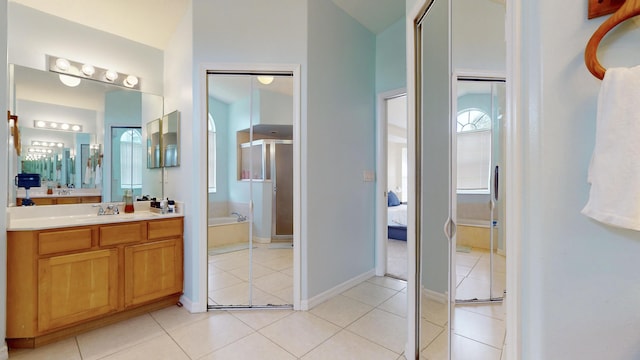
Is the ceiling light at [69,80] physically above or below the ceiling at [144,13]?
below

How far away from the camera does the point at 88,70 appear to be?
8.19ft

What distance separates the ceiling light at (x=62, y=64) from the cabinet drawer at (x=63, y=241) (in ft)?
4.96

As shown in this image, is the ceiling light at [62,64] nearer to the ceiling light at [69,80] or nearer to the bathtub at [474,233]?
the ceiling light at [69,80]

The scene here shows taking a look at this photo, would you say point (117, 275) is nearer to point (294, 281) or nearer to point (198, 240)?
point (198, 240)

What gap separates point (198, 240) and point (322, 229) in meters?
1.13

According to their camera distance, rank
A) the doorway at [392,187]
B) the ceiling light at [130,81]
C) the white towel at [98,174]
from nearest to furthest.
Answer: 1. the white towel at [98,174]
2. the ceiling light at [130,81]
3. the doorway at [392,187]

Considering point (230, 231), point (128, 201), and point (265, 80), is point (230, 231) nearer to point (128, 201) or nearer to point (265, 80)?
point (128, 201)

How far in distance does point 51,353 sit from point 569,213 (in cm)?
295

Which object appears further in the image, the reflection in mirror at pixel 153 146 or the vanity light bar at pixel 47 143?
the reflection in mirror at pixel 153 146

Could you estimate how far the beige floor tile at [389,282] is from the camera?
9.57 ft

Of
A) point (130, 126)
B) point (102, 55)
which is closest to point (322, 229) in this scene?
point (130, 126)

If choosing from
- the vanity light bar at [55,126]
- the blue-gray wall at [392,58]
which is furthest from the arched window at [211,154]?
the blue-gray wall at [392,58]

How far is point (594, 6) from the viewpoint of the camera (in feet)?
2.17

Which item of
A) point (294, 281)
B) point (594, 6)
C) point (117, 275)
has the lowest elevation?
point (294, 281)
